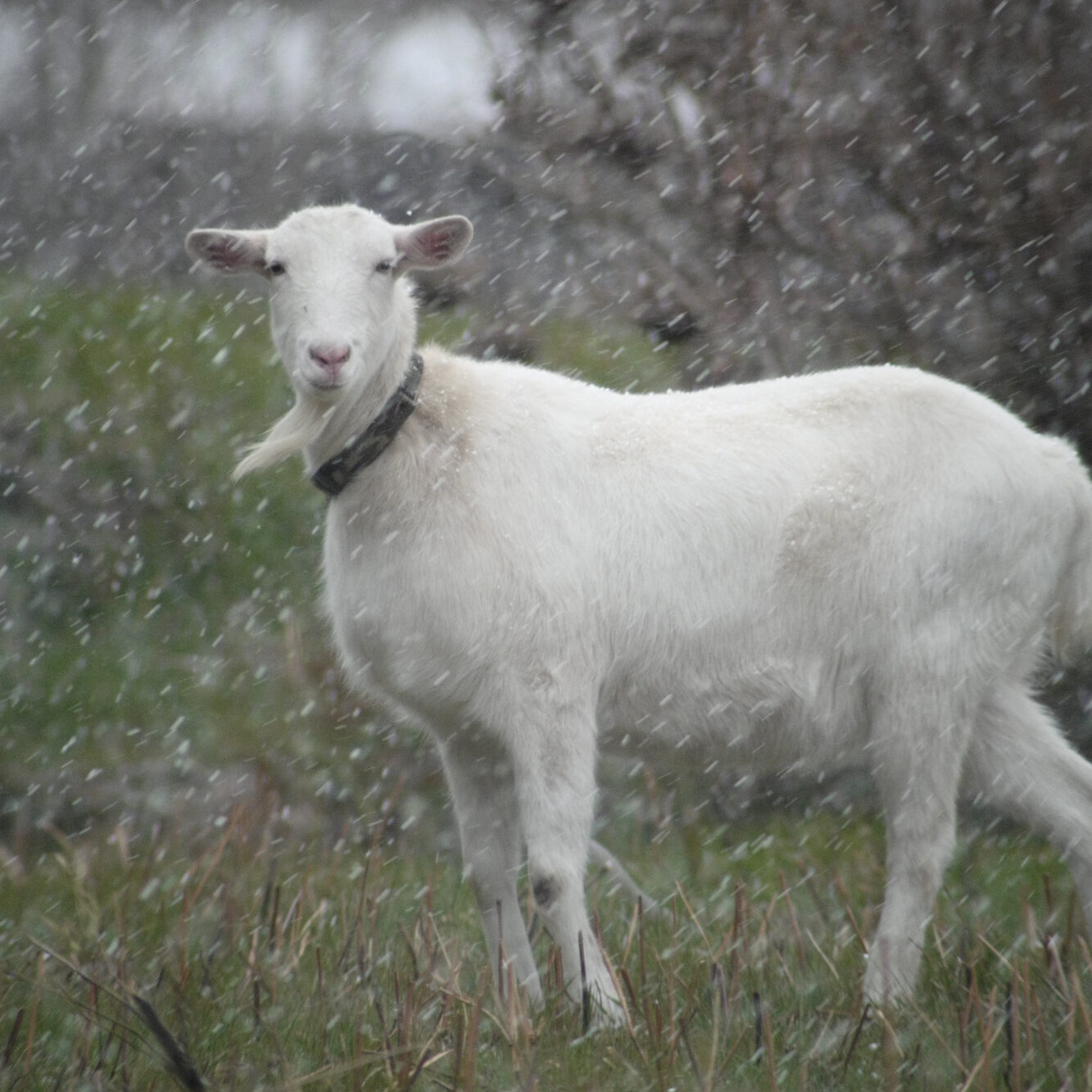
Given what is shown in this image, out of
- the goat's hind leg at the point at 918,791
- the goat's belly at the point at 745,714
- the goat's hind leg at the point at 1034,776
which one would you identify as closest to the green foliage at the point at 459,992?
the goat's hind leg at the point at 918,791

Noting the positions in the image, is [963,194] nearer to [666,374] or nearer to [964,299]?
[964,299]

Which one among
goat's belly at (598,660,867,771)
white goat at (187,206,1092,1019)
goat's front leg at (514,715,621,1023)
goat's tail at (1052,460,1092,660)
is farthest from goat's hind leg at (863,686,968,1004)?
goat's front leg at (514,715,621,1023)

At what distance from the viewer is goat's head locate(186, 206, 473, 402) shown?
318 centimetres

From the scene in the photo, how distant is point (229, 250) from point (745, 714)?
1835 millimetres

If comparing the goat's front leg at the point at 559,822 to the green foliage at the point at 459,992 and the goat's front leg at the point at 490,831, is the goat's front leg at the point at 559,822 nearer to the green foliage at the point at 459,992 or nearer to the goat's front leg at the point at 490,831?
the green foliage at the point at 459,992

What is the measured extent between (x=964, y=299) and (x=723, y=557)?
2025 millimetres

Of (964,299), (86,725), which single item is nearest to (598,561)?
(964,299)

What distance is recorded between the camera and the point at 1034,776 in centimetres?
355

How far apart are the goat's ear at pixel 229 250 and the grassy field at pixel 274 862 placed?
161 cm

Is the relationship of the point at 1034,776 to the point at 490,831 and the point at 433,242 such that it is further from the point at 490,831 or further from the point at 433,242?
the point at 433,242

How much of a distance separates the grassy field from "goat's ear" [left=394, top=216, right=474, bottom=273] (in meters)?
1.60

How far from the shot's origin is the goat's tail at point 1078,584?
3.66 m

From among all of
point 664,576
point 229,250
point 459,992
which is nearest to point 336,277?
point 229,250

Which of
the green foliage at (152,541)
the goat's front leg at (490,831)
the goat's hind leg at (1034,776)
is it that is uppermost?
the goat's hind leg at (1034,776)
